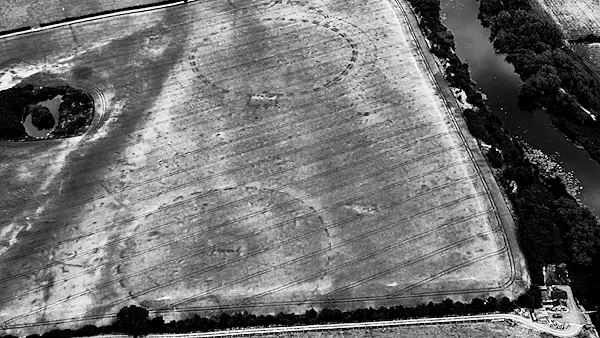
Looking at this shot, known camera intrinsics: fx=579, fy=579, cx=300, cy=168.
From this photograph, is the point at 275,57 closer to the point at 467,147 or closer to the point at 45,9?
the point at 467,147

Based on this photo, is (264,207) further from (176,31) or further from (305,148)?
(176,31)

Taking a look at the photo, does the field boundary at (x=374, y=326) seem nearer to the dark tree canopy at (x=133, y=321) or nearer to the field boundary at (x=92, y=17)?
the dark tree canopy at (x=133, y=321)

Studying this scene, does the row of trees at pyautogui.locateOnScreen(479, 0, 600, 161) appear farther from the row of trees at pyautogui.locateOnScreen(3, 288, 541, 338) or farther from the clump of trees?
the row of trees at pyautogui.locateOnScreen(3, 288, 541, 338)

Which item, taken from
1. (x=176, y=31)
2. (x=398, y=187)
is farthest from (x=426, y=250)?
(x=176, y=31)

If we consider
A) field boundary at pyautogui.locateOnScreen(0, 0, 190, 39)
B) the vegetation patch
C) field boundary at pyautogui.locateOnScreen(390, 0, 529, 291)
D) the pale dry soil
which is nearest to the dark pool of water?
the vegetation patch

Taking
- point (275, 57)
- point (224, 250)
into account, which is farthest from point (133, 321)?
point (275, 57)

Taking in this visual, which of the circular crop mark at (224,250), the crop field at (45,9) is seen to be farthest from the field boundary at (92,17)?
the circular crop mark at (224,250)
